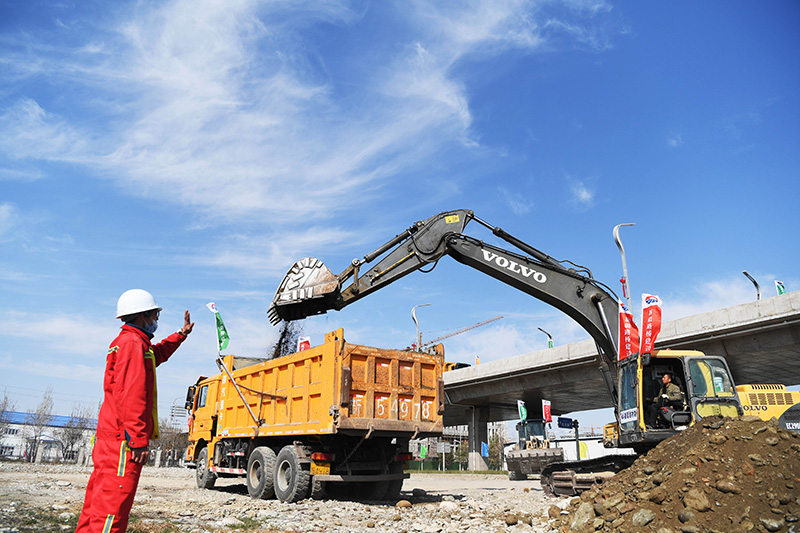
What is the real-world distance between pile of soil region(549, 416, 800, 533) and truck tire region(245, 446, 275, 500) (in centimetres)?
606

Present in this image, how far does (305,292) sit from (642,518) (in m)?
7.00

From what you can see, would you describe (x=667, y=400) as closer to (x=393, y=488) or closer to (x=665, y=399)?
(x=665, y=399)

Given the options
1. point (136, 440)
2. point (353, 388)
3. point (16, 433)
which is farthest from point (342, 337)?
point (16, 433)

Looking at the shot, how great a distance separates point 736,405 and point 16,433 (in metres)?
88.7

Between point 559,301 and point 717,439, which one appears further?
point 559,301

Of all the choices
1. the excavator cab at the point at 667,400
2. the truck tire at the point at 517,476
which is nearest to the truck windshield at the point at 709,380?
the excavator cab at the point at 667,400

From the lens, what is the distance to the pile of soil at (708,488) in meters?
6.03

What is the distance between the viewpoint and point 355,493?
12.9 metres

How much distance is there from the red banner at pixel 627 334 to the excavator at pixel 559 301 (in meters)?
0.17

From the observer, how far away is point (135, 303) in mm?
4582

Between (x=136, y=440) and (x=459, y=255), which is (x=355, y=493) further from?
(x=136, y=440)

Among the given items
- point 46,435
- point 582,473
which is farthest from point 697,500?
point 46,435

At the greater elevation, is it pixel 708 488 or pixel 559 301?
pixel 559 301

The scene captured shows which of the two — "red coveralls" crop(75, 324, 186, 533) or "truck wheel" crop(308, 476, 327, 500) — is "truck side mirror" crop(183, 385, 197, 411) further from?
"red coveralls" crop(75, 324, 186, 533)
